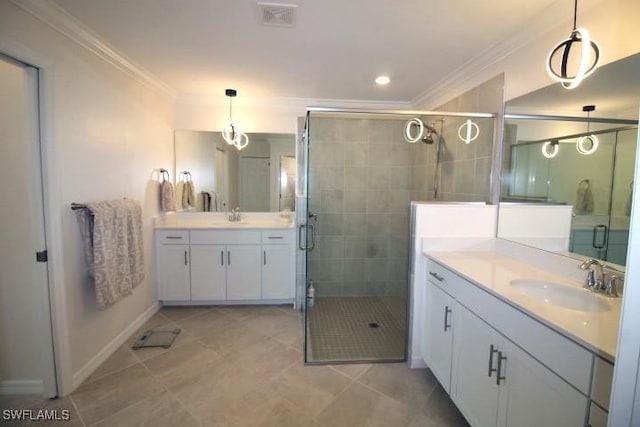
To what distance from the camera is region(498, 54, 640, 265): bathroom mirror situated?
1440mm

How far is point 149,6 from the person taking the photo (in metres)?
1.76

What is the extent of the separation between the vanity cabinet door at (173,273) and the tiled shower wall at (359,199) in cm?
147

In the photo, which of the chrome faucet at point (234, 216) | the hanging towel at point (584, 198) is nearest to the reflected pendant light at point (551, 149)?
the hanging towel at point (584, 198)

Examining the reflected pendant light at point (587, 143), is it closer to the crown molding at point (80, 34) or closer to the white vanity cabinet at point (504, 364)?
the white vanity cabinet at point (504, 364)

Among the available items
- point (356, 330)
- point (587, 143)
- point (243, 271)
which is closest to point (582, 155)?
point (587, 143)

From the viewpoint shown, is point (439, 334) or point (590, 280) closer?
point (590, 280)

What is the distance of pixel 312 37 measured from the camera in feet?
6.85

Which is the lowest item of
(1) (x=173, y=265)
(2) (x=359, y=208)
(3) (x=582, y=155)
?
(1) (x=173, y=265)

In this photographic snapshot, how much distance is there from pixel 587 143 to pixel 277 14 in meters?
1.93

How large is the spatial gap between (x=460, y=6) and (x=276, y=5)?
3.47 feet

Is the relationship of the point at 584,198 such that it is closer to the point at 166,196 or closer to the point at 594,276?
the point at 594,276

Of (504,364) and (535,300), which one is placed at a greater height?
(535,300)

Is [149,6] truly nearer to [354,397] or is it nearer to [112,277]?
[112,277]

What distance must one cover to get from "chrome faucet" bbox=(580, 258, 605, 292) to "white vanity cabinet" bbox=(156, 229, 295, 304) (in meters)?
2.52
